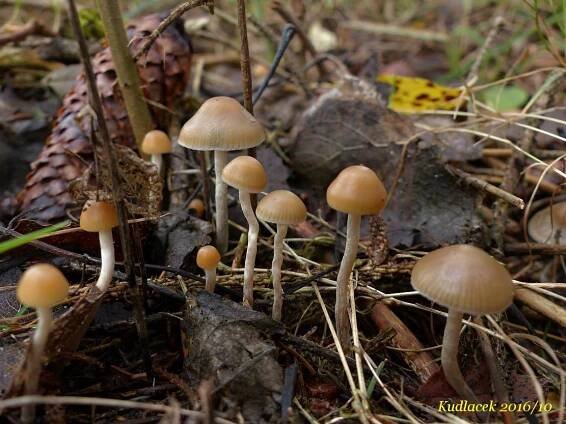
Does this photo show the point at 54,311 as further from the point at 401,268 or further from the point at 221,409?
the point at 401,268

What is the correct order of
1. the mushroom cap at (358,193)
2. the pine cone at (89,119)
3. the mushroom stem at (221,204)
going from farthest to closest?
the pine cone at (89,119) → the mushroom stem at (221,204) → the mushroom cap at (358,193)

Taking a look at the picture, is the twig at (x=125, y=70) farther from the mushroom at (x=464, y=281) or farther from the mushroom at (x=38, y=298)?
the mushroom at (x=464, y=281)

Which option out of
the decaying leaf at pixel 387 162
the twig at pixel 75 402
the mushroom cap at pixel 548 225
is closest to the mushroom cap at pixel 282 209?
the twig at pixel 75 402

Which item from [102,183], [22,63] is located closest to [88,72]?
[102,183]

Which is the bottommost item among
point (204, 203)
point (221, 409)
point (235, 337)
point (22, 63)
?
point (221, 409)

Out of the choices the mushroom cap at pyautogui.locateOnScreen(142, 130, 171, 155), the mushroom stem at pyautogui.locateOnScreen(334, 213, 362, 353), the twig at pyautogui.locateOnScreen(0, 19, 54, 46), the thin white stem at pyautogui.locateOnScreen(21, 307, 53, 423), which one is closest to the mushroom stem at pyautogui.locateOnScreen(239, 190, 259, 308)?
the mushroom stem at pyautogui.locateOnScreen(334, 213, 362, 353)

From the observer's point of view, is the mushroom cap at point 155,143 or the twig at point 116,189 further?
the mushroom cap at point 155,143

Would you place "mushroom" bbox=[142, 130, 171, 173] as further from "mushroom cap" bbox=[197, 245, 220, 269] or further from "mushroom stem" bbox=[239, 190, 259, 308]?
"mushroom cap" bbox=[197, 245, 220, 269]
